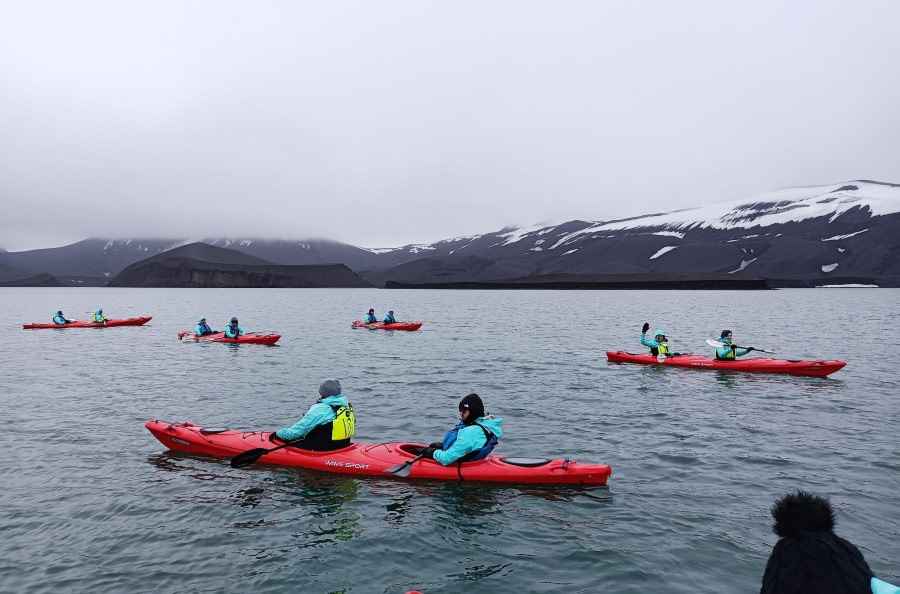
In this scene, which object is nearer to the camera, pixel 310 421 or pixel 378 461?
pixel 378 461

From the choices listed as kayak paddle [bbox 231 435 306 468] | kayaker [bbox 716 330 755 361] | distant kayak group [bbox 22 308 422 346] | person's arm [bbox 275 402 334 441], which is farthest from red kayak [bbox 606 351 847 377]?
distant kayak group [bbox 22 308 422 346]

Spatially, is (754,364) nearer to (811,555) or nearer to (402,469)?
(402,469)

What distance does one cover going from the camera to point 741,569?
8.02 meters

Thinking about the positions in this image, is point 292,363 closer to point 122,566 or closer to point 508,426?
point 508,426

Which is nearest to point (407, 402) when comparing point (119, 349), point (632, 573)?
point (632, 573)

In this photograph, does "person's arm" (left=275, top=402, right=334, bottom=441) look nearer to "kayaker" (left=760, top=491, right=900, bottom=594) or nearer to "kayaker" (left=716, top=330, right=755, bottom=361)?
"kayaker" (left=760, top=491, right=900, bottom=594)

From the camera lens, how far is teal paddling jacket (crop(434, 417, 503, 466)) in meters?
11.2

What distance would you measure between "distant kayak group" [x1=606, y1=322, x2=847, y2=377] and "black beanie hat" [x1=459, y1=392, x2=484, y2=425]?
56.6 ft

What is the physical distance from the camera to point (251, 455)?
12.1 m

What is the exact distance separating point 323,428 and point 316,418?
0.96 feet

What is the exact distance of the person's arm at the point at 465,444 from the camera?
1125cm

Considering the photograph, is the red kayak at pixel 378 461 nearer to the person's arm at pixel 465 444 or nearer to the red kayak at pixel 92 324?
the person's arm at pixel 465 444

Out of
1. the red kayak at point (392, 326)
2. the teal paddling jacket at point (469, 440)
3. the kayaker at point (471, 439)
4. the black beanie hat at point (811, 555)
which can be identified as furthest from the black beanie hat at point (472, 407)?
the red kayak at point (392, 326)

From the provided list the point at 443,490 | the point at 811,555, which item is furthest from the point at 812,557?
the point at 443,490
